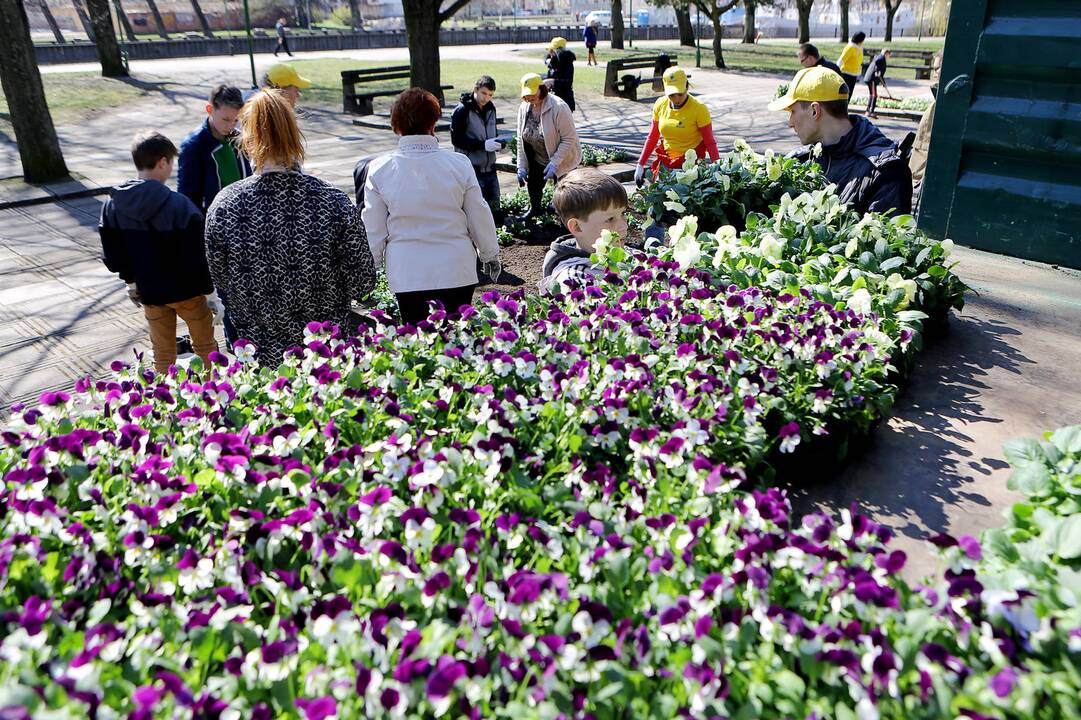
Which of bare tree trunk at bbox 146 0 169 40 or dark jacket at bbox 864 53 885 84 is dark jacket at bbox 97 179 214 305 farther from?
bare tree trunk at bbox 146 0 169 40

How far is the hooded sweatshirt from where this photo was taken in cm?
380

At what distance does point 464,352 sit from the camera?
9.91 feet

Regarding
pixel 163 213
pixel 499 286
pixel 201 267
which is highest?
pixel 163 213

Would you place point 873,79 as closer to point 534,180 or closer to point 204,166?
point 534,180

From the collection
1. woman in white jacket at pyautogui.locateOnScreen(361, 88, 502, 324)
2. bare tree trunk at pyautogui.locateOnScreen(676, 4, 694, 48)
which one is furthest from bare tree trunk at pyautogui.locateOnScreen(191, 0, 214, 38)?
woman in white jacket at pyautogui.locateOnScreen(361, 88, 502, 324)

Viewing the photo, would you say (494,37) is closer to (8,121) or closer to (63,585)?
(8,121)

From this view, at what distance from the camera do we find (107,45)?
85.5ft

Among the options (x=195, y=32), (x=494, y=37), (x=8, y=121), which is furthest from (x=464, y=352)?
(x=195, y=32)

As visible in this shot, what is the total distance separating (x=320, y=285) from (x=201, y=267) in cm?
121

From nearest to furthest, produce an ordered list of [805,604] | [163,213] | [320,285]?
[805,604], [320,285], [163,213]

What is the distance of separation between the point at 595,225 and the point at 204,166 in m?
2.84

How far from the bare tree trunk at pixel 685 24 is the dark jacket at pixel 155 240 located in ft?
123

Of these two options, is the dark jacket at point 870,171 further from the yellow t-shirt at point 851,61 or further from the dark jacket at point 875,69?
the dark jacket at point 875,69

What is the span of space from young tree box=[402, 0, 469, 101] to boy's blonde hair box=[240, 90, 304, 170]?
999cm
